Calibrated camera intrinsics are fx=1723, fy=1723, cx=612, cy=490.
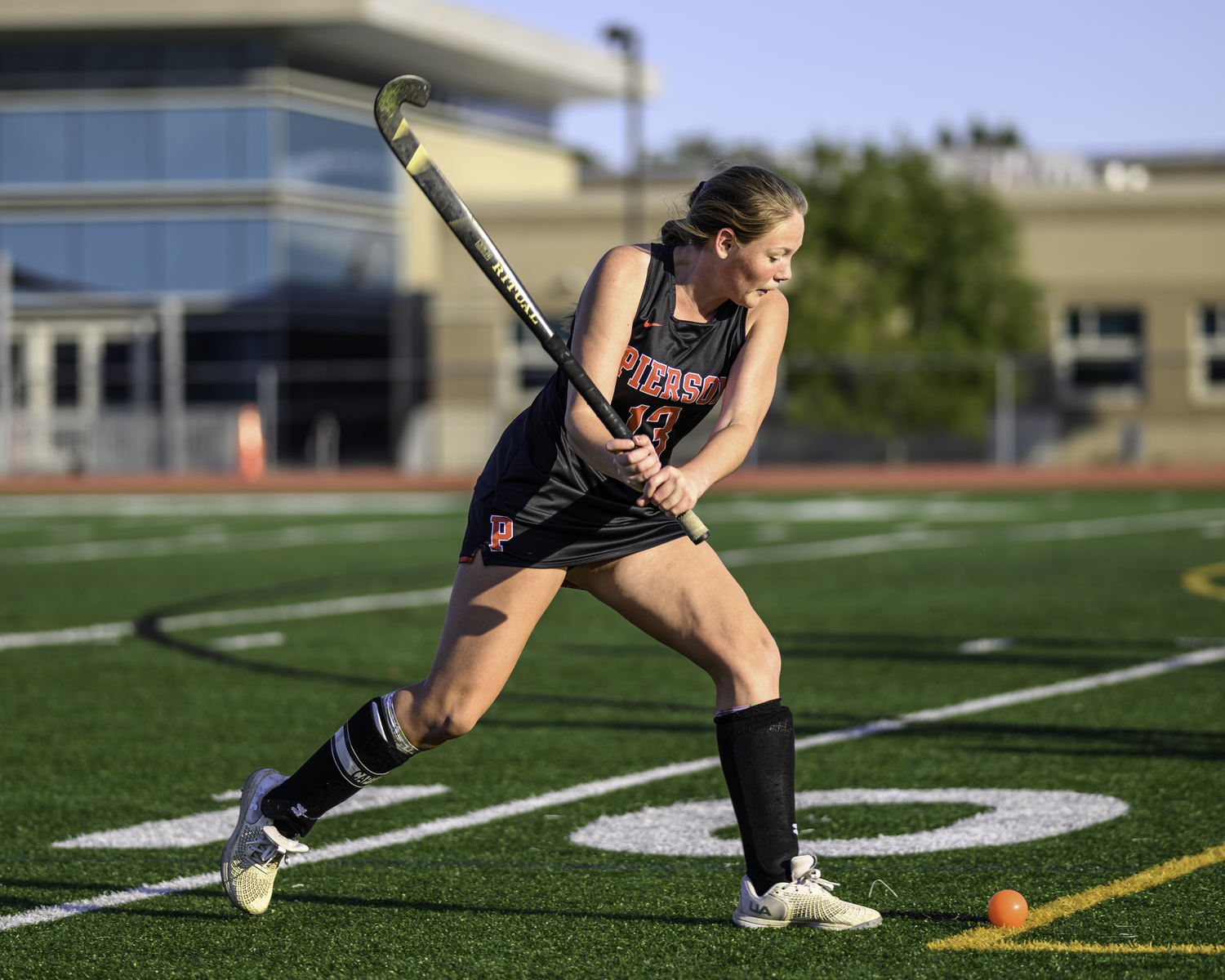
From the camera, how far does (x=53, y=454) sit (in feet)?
118

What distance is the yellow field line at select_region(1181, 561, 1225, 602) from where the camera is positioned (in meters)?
12.5

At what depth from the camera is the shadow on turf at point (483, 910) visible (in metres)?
4.54

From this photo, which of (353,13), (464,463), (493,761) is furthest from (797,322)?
(493,761)

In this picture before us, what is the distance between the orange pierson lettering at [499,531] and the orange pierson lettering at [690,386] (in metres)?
0.57

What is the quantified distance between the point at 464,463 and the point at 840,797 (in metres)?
32.7

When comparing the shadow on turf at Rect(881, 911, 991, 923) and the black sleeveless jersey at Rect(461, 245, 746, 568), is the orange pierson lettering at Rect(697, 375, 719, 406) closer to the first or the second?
the black sleeveless jersey at Rect(461, 245, 746, 568)

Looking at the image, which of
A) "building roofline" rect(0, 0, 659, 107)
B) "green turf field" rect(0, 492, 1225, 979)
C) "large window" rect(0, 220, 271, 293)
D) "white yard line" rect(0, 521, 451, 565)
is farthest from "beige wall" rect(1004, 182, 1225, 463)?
"green turf field" rect(0, 492, 1225, 979)

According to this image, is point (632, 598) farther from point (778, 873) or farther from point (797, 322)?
point (797, 322)

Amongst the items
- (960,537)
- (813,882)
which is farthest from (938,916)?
(960,537)

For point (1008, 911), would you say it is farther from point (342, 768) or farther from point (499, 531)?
point (342, 768)

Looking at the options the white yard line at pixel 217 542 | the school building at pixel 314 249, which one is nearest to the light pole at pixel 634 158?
the school building at pixel 314 249

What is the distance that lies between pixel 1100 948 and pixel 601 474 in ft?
5.57

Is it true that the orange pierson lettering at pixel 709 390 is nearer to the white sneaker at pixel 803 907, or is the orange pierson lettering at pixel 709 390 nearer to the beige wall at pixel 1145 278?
the white sneaker at pixel 803 907

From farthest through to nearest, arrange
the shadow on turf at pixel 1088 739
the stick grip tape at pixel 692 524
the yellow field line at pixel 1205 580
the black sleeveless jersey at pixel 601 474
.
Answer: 1. the yellow field line at pixel 1205 580
2. the shadow on turf at pixel 1088 739
3. the black sleeveless jersey at pixel 601 474
4. the stick grip tape at pixel 692 524
